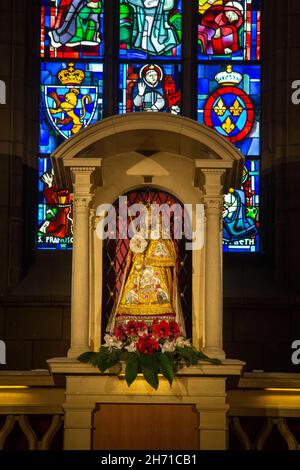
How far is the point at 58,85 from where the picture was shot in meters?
15.0

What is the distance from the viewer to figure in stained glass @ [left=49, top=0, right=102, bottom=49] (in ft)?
49.8

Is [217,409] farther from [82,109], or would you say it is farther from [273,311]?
[82,109]

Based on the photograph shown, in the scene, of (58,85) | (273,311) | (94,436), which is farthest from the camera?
(58,85)

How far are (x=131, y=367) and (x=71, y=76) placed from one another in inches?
218

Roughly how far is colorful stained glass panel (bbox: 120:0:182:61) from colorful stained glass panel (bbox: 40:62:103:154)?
0.49 meters

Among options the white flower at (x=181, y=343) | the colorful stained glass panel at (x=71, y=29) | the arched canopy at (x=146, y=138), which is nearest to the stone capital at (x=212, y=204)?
the arched canopy at (x=146, y=138)

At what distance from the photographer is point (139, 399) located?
10.6m

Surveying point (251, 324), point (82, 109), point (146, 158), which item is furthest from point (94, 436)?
point (82, 109)

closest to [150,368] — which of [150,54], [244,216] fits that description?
[244,216]

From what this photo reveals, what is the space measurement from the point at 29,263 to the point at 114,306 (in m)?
2.82

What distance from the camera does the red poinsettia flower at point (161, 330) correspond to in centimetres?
1076

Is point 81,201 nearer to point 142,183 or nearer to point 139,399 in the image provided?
point 142,183

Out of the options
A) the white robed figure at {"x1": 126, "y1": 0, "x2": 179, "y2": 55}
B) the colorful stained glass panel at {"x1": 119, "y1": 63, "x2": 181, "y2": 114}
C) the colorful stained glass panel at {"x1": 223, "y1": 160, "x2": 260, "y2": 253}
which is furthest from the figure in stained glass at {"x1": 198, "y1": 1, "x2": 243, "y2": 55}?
the colorful stained glass panel at {"x1": 223, "y1": 160, "x2": 260, "y2": 253}

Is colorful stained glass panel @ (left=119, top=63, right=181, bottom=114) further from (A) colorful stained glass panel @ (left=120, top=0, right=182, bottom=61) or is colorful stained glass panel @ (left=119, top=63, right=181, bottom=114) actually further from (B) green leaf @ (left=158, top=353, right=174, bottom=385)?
(B) green leaf @ (left=158, top=353, right=174, bottom=385)
